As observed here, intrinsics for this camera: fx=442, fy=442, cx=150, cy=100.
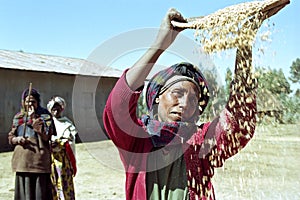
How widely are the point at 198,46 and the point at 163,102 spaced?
1.07 feet

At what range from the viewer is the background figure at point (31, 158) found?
4875 millimetres

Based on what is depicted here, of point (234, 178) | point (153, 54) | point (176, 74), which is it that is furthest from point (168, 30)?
point (234, 178)

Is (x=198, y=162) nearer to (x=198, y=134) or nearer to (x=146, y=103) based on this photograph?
(x=198, y=134)

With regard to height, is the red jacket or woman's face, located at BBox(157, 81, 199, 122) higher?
woman's face, located at BBox(157, 81, 199, 122)

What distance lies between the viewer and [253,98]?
1.85m

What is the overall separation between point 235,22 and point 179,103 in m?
0.41

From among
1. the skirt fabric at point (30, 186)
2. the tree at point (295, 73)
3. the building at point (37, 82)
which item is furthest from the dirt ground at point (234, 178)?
the tree at point (295, 73)

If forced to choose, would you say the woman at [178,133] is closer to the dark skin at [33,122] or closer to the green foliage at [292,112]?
the dark skin at [33,122]

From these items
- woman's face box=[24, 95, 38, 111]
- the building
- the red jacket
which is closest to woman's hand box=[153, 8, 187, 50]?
the red jacket

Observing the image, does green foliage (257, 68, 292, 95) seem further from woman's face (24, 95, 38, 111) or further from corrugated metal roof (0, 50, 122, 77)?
corrugated metal roof (0, 50, 122, 77)

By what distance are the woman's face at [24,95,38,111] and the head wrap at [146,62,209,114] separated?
11.0 feet

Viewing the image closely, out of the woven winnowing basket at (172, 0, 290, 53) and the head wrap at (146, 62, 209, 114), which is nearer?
the woven winnowing basket at (172, 0, 290, 53)

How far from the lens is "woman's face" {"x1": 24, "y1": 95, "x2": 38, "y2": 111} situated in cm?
509

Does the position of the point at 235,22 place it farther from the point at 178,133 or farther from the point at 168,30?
the point at 178,133
